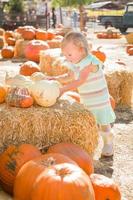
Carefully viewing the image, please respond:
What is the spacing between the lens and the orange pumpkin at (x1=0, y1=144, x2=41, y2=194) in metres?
4.42

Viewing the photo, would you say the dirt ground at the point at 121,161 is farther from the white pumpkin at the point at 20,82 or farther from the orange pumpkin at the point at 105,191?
the white pumpkin at the point at 20,82

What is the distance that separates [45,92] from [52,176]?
1.23m

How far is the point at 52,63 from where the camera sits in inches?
372

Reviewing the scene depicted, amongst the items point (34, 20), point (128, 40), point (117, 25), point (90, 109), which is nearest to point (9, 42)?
point (128, 40)

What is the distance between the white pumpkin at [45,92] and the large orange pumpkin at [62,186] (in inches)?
44.0

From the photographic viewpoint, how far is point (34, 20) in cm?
2964

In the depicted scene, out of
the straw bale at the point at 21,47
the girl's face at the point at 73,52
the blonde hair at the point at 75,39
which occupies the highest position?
the blonde hair at the point at 75,39

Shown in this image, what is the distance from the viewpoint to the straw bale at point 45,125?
4.68 meters

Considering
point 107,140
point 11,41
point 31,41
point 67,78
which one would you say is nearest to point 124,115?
point 107,140

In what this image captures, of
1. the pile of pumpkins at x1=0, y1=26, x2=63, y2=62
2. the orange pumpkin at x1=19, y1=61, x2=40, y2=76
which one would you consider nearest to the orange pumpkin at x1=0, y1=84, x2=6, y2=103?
the orange pumpkin at x1=19, y1=61, x2=40, y2=76

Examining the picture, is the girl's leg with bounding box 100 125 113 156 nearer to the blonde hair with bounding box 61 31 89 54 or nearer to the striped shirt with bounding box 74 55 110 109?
the striped shirt with bounding box 74 55 110 109

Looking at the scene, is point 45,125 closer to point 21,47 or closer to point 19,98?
point 19,98

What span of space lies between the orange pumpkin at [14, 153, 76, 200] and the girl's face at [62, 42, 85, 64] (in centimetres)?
142

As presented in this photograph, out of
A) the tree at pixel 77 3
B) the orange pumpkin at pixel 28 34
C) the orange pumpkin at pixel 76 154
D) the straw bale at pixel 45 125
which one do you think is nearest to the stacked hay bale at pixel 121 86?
the straw bale at pixel 45 125
